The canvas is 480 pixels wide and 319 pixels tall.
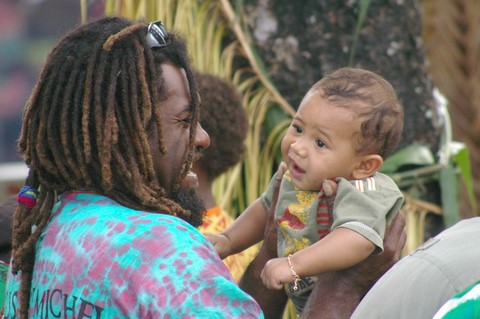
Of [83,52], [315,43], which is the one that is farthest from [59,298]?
[315,43]

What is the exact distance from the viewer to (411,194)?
4.70 metres

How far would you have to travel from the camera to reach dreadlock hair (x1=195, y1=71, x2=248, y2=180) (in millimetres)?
4328

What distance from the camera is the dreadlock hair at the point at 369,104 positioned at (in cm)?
281

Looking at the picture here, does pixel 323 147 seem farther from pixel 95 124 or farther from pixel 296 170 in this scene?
pixel 95 124

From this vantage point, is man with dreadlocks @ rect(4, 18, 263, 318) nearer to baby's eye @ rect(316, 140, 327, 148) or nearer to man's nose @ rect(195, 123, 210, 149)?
man's nose @ rect(195, 123, 210, 149)

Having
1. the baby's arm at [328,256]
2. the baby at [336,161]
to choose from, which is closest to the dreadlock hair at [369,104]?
the baby at [336,161]

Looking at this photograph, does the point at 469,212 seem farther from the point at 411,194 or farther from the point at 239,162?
the point at 239,162

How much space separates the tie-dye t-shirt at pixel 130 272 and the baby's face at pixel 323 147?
68 cm

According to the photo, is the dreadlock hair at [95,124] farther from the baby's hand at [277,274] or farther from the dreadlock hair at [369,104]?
the dreadlock hair at [369,104]

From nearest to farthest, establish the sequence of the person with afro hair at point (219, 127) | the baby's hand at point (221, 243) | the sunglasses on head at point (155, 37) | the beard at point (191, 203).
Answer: the sunglasses on head at point (155, 37)
the beard at point (191, 203)
the baby's hand at point (221, 243)
the person with afro hair at point (219, 127)

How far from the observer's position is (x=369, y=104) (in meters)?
2.81

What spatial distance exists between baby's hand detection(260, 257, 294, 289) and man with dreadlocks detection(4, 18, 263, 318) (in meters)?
0.29

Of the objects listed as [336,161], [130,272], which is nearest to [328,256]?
[336,161]

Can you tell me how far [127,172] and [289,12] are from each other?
250 cm
